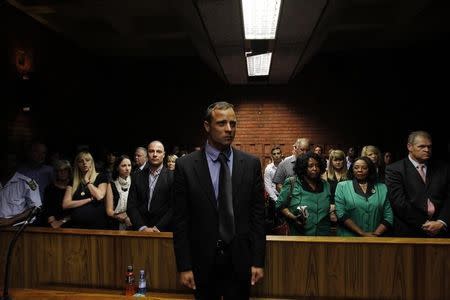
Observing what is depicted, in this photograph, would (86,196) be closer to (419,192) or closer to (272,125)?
(419,192)

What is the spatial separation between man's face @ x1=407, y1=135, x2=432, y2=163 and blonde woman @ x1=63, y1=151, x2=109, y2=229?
242 centimetres

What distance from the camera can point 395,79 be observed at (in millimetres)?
7863

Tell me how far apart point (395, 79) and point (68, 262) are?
290 inches

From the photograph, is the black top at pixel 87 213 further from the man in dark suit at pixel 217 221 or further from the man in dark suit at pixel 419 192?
the man in dark suit at pixel 419 192

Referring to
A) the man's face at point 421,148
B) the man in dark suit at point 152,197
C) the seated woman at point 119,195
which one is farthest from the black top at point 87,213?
the man's face at point 421,148

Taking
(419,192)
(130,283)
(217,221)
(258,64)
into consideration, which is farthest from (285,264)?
(258,64)

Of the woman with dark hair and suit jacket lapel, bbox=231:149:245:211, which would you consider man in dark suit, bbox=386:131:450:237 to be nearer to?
the woman with dark hair

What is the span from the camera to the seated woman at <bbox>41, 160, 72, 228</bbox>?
2990 mm

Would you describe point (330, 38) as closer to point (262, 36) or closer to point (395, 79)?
point (395, 79)

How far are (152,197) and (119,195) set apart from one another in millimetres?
584

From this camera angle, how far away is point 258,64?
6.67m

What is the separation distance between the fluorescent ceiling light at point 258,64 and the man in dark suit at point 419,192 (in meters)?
3.65

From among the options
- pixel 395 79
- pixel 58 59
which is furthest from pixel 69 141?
pixel 395 79

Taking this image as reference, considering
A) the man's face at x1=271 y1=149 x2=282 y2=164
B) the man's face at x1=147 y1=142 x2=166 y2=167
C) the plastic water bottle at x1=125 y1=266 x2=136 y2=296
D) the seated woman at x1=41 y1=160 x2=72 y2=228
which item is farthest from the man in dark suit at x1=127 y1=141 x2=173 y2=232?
the man's face at x1=271 y1=149 x2=282 y2=164
